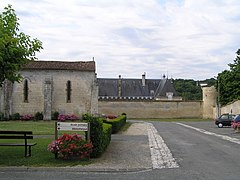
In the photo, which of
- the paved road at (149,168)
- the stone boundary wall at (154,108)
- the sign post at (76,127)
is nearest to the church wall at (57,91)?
the stone boundary wall at (154,108)

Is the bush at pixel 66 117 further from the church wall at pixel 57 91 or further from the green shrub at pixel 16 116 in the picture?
the green shrub at pixel 16 116

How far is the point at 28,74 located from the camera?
44.1 m

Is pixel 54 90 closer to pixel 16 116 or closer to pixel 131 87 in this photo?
pixel 16 116

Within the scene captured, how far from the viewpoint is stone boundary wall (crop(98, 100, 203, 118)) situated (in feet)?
200

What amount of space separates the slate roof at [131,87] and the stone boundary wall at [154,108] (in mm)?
25879

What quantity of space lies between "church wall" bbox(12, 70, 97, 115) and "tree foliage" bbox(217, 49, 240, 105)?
85.6 ft

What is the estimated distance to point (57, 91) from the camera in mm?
44562

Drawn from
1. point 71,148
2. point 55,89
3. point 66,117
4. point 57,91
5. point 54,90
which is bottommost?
point 71,148

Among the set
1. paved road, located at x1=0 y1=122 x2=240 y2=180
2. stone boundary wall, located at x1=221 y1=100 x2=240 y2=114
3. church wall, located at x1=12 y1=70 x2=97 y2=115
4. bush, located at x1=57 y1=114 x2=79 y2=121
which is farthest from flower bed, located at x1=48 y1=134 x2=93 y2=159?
stone boundary wall, located at x1=221 y1=100 x2=240 y2=114

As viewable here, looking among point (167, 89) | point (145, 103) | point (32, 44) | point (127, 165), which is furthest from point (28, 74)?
point (167, 89)

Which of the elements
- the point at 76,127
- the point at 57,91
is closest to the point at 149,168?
the point at 76,127

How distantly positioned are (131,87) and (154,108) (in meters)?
30.9

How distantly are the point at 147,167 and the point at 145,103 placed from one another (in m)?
51.4

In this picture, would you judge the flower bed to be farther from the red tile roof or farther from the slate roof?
the slate roof
